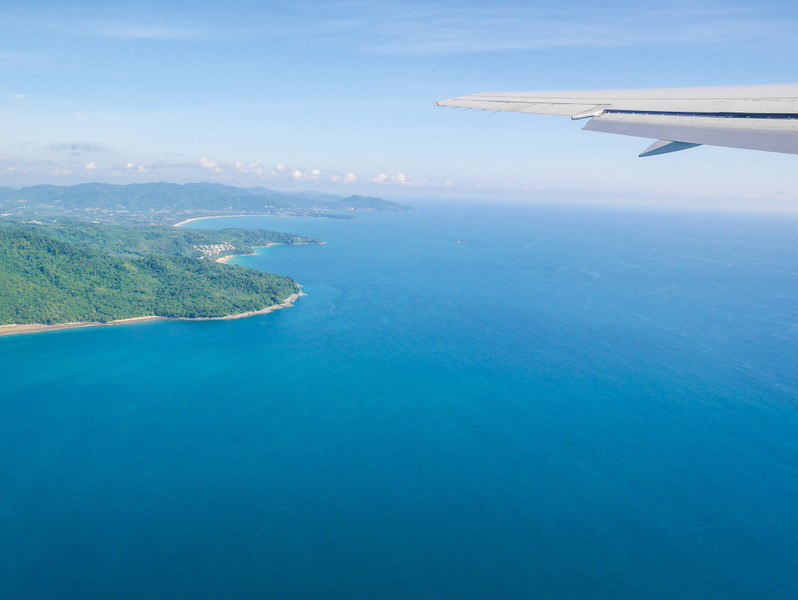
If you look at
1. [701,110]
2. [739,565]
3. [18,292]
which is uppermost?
[701,110]

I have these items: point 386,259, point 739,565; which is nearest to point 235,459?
point 739,565

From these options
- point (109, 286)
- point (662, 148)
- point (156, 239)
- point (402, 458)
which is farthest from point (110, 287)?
point (662, 148)

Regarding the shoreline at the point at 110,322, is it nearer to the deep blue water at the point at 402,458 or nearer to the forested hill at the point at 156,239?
the deep blue water at the point at 402,458

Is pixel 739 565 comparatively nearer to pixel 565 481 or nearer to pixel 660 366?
pixel 565 481

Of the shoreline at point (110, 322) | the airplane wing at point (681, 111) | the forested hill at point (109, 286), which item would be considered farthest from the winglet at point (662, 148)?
the forested hill at point (109, 286)

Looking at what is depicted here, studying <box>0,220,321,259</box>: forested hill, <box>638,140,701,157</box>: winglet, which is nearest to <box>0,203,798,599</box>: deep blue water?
<box>638,140,701,157</box>: winglet

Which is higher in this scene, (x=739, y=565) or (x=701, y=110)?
(x=701, y=110)
